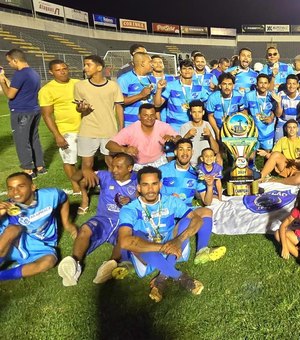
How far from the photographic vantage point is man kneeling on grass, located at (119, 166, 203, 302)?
3271mm

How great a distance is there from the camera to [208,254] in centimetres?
379

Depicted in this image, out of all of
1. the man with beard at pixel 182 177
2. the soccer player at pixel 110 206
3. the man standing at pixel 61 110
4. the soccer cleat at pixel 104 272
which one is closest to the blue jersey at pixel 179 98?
the man with beard at pixel 182 177

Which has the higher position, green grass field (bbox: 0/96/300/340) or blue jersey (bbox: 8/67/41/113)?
blue jersey (bbox: 8/67/41/113)

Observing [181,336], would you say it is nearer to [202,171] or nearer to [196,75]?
[202,171]

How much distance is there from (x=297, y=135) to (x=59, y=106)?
401 cm

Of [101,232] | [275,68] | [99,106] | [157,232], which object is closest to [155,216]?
[157,232]

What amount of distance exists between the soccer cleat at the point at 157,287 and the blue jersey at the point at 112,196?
107cm

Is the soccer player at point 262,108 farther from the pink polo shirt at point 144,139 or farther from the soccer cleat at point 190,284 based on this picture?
the soccer cleat at point 190,284

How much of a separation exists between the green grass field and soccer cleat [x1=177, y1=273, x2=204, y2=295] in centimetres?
6

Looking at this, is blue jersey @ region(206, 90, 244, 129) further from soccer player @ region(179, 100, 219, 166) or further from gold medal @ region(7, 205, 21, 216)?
gold medal @ region(7, 205, 21, 216)

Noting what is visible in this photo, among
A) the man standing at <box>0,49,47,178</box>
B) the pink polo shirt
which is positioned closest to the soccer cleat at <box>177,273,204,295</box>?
the pink polo shirt

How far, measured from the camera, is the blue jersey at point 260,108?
20.9 ft

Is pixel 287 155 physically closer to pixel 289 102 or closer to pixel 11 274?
pixel 289 102

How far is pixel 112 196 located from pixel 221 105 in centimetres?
290
